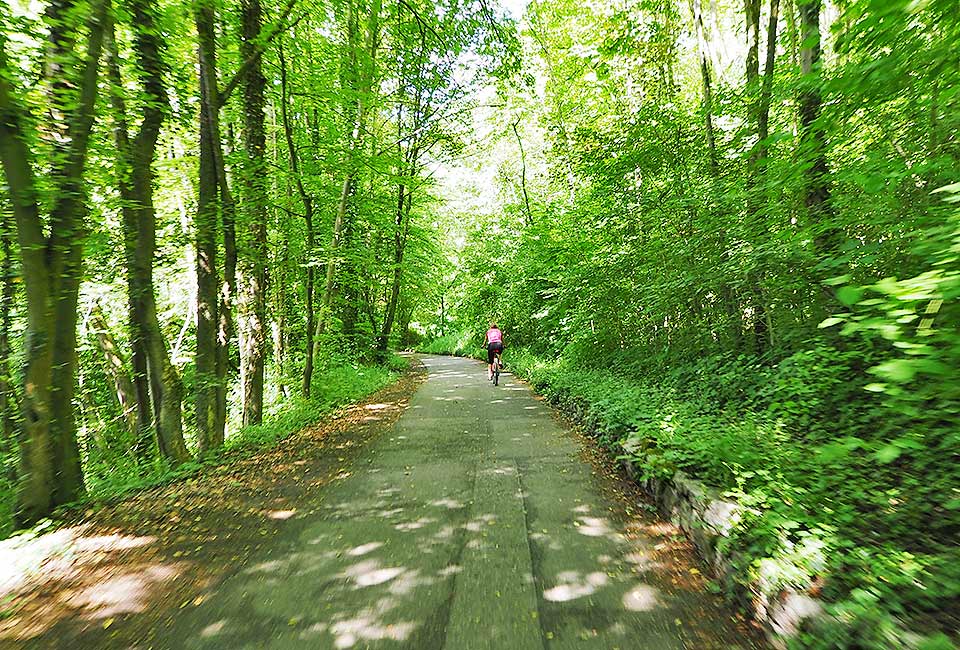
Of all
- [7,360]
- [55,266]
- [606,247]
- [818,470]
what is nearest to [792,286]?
[818,470]

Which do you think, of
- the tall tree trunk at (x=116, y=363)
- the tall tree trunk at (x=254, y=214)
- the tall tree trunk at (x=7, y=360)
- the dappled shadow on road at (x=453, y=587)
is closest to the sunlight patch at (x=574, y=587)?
the dappled shadow on road at (x=453, y=587)

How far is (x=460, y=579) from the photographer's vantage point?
3531 mm

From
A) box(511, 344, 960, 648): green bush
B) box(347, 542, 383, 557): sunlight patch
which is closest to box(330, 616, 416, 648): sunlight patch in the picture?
box(347, 542, 383, 557): sunlight patch

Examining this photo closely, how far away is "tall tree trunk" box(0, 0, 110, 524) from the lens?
14.7 feet

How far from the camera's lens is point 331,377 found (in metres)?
13.6

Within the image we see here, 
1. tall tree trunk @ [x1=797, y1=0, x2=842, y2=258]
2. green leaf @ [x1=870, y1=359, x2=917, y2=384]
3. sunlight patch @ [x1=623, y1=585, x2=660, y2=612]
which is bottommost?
sunlight patch @ [x1=623, y1=585, x2=660, y2=612]

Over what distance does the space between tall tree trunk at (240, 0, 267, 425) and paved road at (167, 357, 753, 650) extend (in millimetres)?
4164

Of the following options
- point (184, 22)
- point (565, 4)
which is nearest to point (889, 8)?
point (184, 22)

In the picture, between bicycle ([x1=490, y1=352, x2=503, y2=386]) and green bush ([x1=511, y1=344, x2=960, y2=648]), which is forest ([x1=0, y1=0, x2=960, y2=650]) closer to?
green bush ([x1=511, y1=344, x2=960, y2=648])

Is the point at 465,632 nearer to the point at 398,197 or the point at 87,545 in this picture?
the point at 87,545

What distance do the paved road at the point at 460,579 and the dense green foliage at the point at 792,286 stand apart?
79 cm

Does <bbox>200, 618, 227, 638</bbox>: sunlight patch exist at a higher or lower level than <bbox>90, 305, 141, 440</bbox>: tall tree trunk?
lower

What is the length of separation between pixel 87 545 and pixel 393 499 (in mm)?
2693

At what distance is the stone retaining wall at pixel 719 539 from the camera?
255 cm
